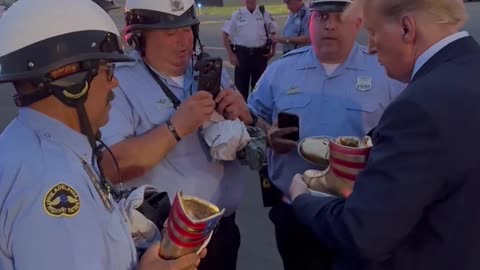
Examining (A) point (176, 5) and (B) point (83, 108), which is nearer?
(B) point (83, 108)

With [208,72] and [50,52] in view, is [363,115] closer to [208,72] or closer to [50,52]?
[208,72]

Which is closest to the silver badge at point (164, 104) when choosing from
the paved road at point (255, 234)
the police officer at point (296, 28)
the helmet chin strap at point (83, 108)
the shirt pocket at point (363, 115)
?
the shirt pocket at point (363, 115)

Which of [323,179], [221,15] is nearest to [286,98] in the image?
[323,179]

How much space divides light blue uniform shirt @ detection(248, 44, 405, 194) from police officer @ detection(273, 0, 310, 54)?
530 centimetres

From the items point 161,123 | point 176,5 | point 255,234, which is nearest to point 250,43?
point 255,234

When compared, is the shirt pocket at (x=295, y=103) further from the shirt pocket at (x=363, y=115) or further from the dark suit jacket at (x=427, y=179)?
the dark suit jacket at (x=427, y=179)

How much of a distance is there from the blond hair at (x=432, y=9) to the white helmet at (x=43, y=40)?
31.5 inches

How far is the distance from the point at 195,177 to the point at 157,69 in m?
0.48

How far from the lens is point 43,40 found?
5.48 feet

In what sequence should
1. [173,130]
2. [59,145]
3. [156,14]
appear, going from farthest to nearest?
1. [156,14]
2. [173,130]
3. [59,145]

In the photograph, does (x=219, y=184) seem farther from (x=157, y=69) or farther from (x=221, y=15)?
(x=221, y=15)

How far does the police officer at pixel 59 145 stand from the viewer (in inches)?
57.5

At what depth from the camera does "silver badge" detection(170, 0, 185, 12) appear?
2.73 metres

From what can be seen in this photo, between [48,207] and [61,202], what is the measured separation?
1.2 inches
